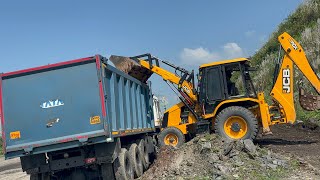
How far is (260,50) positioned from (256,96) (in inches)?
832

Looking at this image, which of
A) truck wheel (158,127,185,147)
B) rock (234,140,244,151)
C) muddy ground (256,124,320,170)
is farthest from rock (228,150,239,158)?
truck wheel (158,127,185,147)

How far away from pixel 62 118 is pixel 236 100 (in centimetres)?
631

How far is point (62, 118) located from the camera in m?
9.79

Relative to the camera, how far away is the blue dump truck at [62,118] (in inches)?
381

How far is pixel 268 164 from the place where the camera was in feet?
35.0

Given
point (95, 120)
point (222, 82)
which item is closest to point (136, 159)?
point (95, 120)

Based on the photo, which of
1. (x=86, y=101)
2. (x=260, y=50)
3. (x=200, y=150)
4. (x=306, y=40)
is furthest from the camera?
(x=260, y=50)

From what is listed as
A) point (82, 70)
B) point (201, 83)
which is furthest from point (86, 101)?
point (201, 83)

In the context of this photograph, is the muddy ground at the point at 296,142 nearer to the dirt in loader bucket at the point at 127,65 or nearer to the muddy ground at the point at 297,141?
the muddy ground at the point at 297,141

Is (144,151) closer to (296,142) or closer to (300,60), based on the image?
(296,142)

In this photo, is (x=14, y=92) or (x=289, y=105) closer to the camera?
(x=14, y=92)

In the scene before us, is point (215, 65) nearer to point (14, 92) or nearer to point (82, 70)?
point (82, 70)

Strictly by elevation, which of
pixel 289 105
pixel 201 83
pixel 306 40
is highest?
pixel 306 40

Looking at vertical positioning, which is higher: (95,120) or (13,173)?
(95,120)
